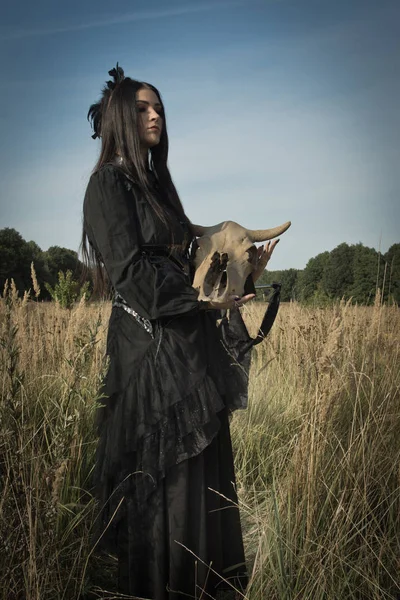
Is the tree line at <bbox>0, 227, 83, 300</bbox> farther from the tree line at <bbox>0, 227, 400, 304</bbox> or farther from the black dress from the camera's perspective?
the black dress

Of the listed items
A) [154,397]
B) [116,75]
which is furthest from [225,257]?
[116,75]

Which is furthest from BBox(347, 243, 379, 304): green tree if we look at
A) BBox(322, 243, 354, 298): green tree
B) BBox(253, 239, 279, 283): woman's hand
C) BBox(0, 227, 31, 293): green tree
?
BBox(0, 227, 31, 293): green tree

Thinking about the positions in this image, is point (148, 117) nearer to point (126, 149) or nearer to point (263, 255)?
point (126, 149)

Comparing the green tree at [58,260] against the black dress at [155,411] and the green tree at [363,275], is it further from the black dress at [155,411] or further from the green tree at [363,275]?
the black dress at [155,411]

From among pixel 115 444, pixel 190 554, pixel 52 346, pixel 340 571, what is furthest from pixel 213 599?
pixel 52 346

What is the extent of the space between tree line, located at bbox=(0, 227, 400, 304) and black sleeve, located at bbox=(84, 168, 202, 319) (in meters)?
0.46

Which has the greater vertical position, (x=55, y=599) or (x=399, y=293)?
(x=399, y=293)

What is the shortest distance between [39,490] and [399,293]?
5.26 m

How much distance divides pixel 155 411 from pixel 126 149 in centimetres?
99

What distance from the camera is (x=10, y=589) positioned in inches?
58.8

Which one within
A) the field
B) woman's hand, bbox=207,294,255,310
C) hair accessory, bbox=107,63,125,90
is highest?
hair accessory, bbox=107,63,125,90

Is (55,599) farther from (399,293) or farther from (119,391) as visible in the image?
(399,293)

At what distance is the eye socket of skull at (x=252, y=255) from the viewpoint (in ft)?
6.28

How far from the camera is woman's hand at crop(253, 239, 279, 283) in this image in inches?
78.1
